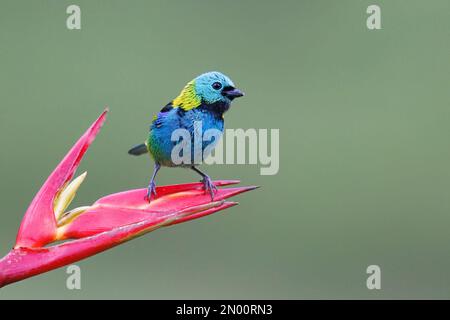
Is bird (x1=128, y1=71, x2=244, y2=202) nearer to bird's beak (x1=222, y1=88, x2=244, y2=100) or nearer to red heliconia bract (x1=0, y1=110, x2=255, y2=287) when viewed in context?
bird's beak (x1=222, y1=88, x2=244, y2=100)

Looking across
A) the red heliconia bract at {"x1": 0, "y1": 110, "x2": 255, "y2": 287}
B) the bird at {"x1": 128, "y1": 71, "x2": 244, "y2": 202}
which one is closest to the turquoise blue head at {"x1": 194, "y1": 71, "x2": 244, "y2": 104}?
the bird at {"x1": 128, "y1": 71, "x2": 244, "y2": 202}

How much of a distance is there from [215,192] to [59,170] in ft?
0.71

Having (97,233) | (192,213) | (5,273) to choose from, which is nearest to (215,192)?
(192,213)

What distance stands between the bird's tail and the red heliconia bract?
309 mm

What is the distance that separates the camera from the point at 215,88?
1054 millimetres

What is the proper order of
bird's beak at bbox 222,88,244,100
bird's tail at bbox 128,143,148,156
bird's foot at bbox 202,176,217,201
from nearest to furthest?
bird's foot at bbox 202,176,217,201 < bird's beak at bbox 222,88,244,100 < bird's tail at bbox 128,143,148,156

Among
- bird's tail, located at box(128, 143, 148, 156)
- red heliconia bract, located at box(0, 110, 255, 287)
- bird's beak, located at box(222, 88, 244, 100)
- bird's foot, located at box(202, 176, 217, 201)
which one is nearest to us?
red heliconia bract, located at box(0, 110, 255, 287)

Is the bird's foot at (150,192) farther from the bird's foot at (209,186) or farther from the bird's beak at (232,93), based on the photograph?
the bird's beak at (232,93)

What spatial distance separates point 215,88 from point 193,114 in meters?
0.07

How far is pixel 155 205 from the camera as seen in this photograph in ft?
2.82

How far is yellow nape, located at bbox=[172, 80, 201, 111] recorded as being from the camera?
108 centimetres

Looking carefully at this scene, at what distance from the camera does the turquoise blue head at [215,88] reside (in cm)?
104

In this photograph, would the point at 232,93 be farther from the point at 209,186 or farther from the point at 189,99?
the point at 209,186

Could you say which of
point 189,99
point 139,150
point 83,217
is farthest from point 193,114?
point 83,217
